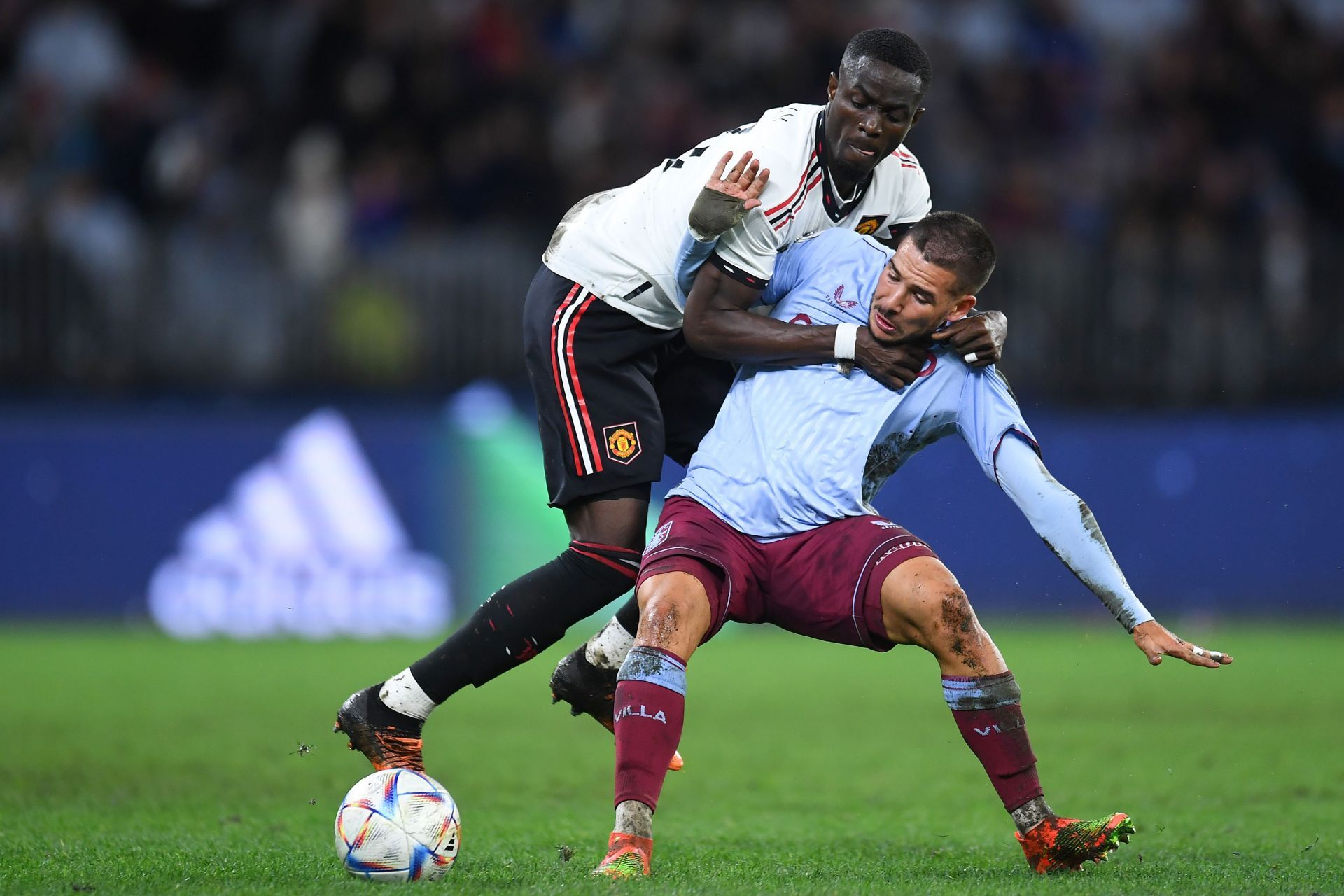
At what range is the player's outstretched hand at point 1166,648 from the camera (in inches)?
163

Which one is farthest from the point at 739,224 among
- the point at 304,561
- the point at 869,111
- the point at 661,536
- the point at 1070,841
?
the point at 304,561

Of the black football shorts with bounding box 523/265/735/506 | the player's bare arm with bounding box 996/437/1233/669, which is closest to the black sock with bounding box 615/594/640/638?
the black football shorts with bounding box 523/265/735/506

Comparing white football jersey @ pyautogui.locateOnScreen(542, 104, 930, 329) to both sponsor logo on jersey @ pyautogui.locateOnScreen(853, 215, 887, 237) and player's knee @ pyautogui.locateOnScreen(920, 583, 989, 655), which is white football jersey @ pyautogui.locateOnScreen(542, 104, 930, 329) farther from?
player's knee @ pyautogui.locateOnScreen(920, 583, 989, 655)

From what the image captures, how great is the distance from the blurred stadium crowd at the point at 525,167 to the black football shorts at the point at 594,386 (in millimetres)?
6629

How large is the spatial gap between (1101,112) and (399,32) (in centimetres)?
566

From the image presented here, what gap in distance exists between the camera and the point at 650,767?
4184 mm

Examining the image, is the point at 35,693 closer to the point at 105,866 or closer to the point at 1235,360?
the point at 105,866

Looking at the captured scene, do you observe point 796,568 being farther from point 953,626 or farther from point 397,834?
point 397,834

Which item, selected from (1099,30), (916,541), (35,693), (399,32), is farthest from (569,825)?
(1099,30)

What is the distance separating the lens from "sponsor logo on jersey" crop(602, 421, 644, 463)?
16.5 ft

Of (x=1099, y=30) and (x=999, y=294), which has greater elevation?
(x=1099, y=30)

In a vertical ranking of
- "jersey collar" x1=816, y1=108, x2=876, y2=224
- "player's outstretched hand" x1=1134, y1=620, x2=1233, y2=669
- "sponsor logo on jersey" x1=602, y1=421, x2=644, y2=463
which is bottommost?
"player's outstretched hand" x1=1134, y1=620, x2=1233, y2=669

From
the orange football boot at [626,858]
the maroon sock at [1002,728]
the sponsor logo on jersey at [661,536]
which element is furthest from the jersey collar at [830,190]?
the orange football boot at [626,858]

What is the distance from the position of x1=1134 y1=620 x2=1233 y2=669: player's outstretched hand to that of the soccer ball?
1.80 metres
